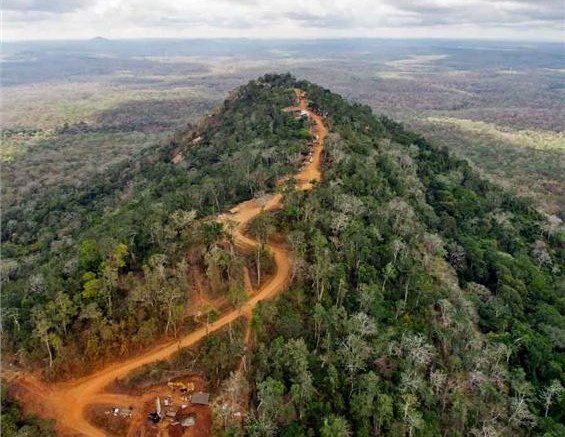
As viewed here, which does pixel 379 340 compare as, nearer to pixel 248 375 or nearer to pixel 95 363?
pixel 248 375

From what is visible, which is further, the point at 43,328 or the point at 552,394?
the point at 552,394

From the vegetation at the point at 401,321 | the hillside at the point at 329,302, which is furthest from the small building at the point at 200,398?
the vegetation at the point at 401,321

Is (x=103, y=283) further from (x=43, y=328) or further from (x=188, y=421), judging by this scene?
(x=188, y=421)

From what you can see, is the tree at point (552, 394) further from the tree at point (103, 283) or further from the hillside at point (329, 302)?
the tree at point (103, 283)

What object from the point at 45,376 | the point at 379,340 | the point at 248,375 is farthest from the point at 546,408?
the point at 45,376

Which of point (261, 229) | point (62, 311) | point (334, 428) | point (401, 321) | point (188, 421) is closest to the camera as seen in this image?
point (334, 428)

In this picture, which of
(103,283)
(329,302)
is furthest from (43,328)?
(329,302)

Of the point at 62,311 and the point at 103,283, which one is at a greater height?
the point at 103,283

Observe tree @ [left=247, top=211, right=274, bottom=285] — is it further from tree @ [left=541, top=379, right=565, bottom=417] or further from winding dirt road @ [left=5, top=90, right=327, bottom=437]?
tree @ [left=541, top=379, right=565, bottom=417]
